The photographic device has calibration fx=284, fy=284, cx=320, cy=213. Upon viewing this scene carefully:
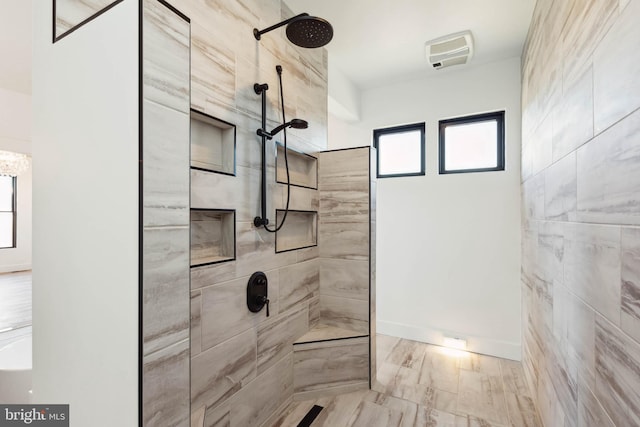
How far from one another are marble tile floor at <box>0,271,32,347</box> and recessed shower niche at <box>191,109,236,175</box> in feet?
6.87

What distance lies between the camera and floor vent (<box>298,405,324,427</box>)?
5.64 ft

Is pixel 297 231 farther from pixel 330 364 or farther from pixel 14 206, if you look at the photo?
pixel 14 206

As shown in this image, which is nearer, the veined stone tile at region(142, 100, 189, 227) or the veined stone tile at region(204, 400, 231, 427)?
the veined stone tile at region(142, 100, 189, 227)

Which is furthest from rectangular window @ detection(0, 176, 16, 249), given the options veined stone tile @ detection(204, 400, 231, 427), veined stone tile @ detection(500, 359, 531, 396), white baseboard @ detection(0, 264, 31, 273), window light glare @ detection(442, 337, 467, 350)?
veined stone tile @ detection(500, 359, 531, 396)

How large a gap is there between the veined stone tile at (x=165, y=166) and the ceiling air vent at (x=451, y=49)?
91.1 inches

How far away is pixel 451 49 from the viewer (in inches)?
92.4

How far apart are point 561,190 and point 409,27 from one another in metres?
1.59

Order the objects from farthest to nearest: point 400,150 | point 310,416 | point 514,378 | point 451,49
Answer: point 400,150
point 451,49
point 514,378
point 310,416

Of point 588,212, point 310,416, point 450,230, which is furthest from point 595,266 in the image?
point 450,230

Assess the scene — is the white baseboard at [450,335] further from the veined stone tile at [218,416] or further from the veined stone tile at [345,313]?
the veined stone tile at [218,416]

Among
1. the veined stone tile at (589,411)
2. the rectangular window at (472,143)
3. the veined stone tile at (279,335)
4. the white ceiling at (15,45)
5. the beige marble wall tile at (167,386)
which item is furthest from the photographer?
the rectangular window at (472,143)

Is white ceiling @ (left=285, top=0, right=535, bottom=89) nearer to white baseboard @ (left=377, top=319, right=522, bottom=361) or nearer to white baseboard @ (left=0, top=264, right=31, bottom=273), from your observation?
white baseboard @ (left=377, top=319, right=522, bottom=361)

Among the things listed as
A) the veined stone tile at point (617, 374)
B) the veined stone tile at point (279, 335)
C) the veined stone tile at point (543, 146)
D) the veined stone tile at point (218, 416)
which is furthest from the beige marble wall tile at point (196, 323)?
the veined stone tile at point (543, 146)

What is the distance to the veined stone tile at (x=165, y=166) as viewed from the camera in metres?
0.68
